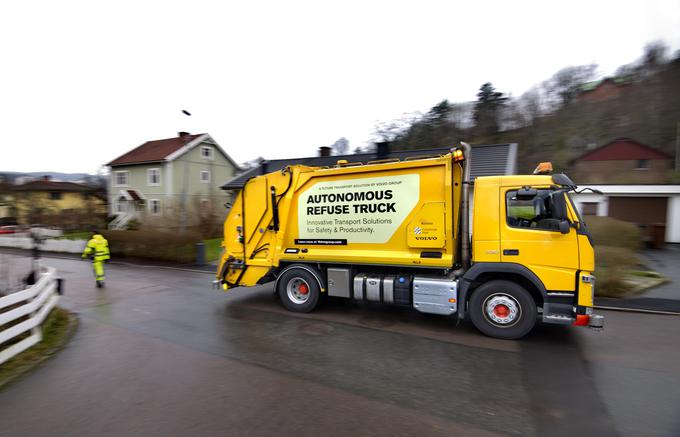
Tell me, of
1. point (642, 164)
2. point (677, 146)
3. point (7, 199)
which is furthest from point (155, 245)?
point (677, 146)

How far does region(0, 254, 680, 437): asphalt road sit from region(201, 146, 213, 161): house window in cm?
2719

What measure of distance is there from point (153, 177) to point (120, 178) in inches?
184

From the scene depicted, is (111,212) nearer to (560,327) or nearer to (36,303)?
(36,303)

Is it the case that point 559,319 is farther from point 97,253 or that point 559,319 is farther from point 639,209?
point 639,209

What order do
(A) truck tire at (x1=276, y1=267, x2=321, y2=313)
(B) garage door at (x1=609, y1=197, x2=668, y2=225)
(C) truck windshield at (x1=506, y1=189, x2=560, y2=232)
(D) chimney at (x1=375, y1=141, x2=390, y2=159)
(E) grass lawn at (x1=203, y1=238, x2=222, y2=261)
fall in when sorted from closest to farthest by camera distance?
1. (C) truck windshield at (x1=506, y1=189, x2=560, y2=232)
2. (A) truck tire at (x1=276, y1=267, x2=321, y2=313)
3. (E) grass lawn at (x1=203, y1=238, x2=222, y2=261)
4. (B) garage door at (x1=609, y1=197, x2=668, y2=225)
5. (D) chimney at (x1=375, y1=141, x2=390, y2=159)

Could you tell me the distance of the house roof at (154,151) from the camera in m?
30.3

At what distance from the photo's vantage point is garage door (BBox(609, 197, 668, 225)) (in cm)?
1809

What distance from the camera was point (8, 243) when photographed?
23672 mm

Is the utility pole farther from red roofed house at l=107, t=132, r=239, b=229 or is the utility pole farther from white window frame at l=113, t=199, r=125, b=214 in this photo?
white window frame at l=113, t=199, r=125, b=214

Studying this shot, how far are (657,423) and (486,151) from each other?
14.3 m

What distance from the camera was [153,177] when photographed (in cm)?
3025

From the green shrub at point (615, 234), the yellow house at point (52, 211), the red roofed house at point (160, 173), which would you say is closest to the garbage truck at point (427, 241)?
the green shrub at point (615, 234)

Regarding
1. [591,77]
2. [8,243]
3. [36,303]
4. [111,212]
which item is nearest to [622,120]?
[591,77]

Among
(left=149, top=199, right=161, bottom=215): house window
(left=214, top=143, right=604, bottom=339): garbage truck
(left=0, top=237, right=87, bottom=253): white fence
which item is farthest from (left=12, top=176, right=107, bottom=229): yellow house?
(left=214, top=143, right=604, bottom=339): garbage truck
